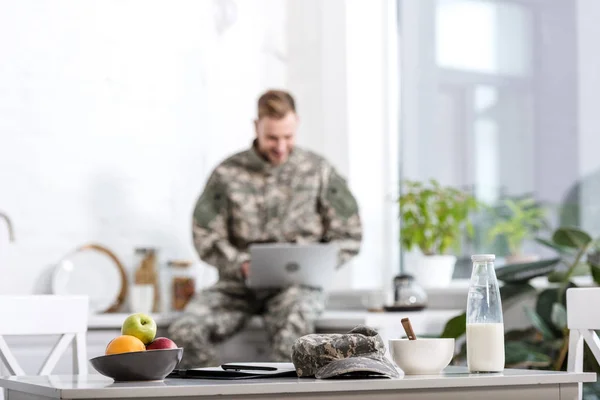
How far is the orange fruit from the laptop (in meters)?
1.98

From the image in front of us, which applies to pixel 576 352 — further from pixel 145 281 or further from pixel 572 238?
pixel 145 281

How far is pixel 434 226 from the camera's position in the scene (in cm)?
457

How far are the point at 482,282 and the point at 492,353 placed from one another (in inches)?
5.4

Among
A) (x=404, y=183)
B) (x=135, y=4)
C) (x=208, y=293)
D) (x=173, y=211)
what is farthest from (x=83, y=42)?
(x=404, y=183)

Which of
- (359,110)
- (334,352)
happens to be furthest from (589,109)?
(334,352)

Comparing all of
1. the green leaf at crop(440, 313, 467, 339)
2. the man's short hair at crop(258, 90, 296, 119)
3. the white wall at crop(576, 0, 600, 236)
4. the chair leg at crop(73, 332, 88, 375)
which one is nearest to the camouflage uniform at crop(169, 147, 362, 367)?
the man's short hair at crop(258, 90, 296, 119)

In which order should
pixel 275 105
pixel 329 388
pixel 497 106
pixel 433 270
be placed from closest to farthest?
pixel 329 388
pixel 275 105
pixel 433 270
pixel 497 106

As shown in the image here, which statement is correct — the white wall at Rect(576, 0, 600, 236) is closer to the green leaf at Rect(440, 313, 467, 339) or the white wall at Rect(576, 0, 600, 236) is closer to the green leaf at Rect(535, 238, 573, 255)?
the green leaf at Rect(535, 238, 573, 255)

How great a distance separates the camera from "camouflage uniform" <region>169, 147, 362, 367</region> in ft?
13.3

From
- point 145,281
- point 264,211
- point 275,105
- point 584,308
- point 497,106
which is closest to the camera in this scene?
point 584,308

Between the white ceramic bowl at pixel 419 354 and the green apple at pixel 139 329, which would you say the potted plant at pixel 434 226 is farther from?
the green apple at pixel 139 329

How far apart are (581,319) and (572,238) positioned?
1.31 m

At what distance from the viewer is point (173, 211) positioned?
15.2ft

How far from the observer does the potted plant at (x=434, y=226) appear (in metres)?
4.54
